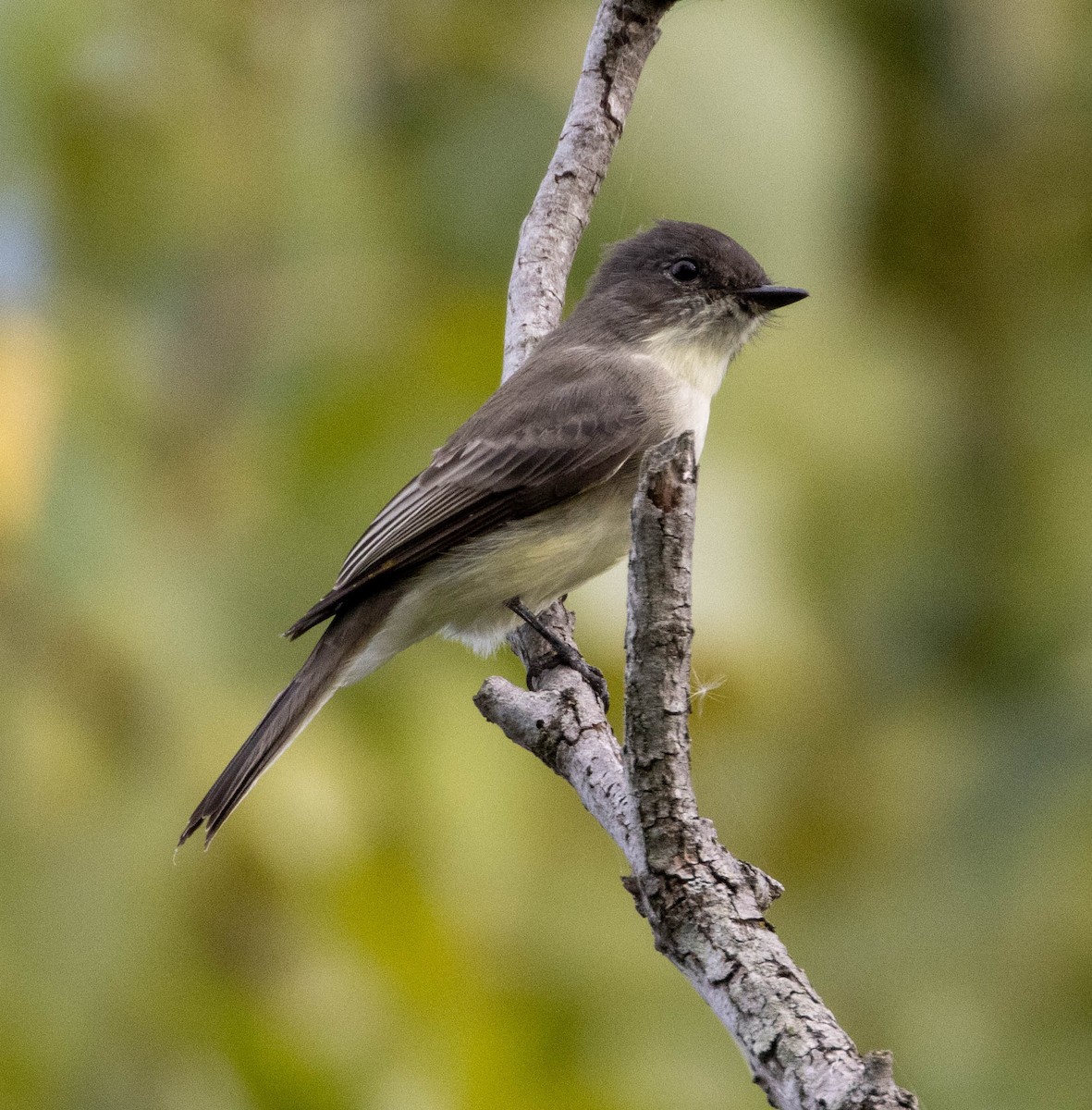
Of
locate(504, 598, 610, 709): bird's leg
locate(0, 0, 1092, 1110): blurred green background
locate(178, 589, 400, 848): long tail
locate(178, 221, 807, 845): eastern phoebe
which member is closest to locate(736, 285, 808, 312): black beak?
locate(178, 221, 807, 845): eastern phoebe

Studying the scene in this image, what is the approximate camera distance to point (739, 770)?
98.7 inches

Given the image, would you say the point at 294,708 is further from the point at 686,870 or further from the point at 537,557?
the point at 686,870

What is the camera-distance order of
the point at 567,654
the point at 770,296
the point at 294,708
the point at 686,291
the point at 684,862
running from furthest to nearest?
1. the point at 686,291
2. the point at 770,296
3. the point at 567,654
4. the point at 294,708
5. the point at 684,862

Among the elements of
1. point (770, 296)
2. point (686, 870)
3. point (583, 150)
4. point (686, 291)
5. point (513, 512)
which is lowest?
point (686, 870)

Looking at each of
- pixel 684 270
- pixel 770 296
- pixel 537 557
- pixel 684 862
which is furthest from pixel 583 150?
pixel 684 862

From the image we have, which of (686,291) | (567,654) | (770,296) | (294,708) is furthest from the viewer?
(686,291)

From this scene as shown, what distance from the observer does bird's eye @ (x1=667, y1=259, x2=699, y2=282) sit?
362 cm

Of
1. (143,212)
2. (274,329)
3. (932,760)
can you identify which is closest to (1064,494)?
(932,760)

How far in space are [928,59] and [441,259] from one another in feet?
4.19

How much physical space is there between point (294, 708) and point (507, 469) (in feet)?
2.41

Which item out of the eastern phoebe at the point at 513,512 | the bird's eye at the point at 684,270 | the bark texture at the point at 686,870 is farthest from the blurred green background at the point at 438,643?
the bird's eye at the point at 684,270

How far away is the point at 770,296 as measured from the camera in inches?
133

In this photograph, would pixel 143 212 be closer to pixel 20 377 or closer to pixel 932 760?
pixel 20 377

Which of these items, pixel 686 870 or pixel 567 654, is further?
pixel 567 654
